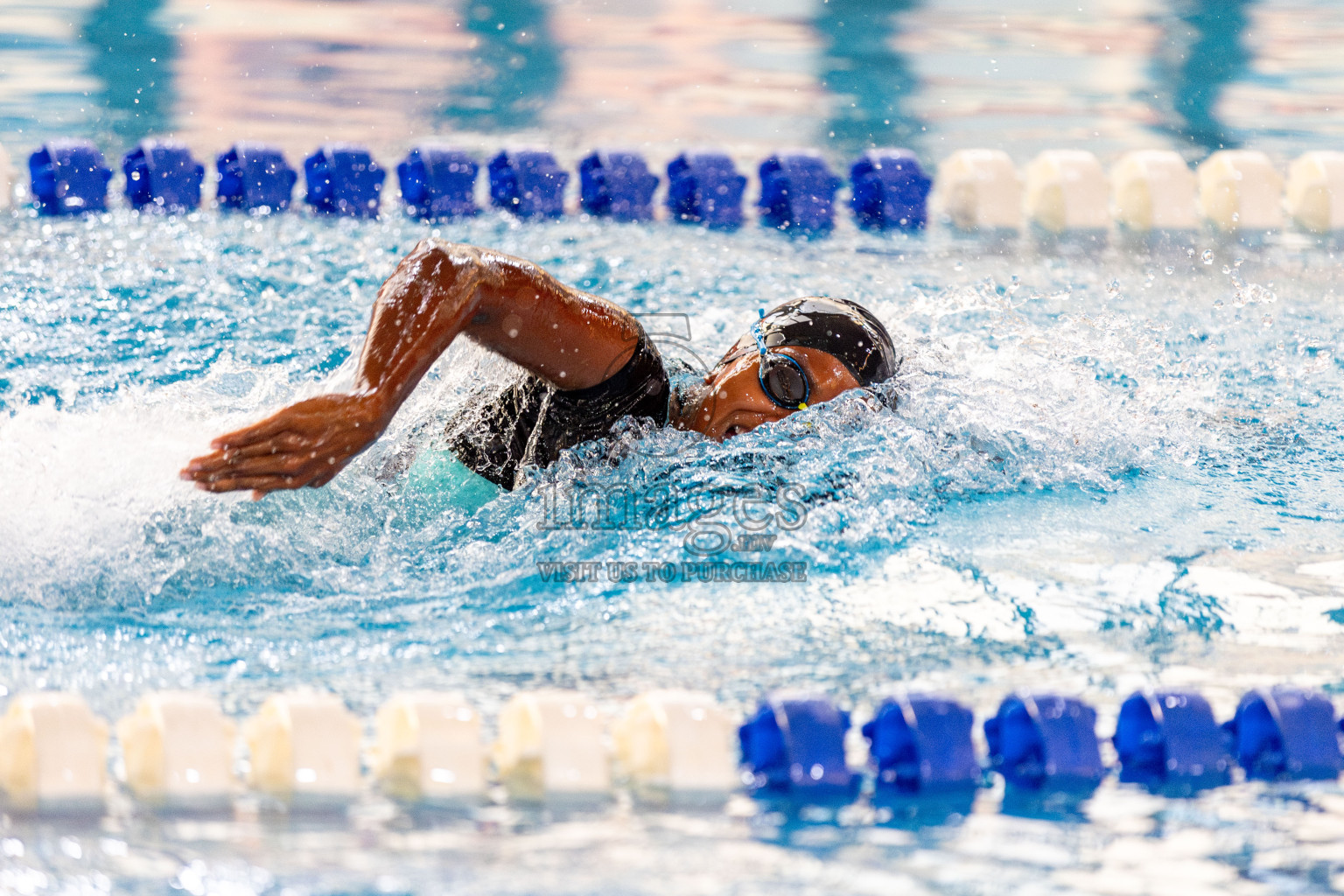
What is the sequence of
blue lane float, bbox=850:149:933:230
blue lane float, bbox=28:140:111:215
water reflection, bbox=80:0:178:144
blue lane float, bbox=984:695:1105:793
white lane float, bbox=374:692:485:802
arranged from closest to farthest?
1. white lane float, bbox=374:692:485:802
2. blue lane float, bbox=984:695:1105:793
3. blue lane float, bbox=28:140:111:215
4. blue lane float, bbox=850:149:933:230
5. water reflection, bbox=80:0:178:144

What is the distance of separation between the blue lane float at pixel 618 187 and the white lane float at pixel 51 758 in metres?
3.11

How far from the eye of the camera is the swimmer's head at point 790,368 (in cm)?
248

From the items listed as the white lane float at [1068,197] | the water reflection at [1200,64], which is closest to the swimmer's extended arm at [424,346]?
the white lane float at [1068,197]

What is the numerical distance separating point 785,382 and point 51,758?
1.32 meters

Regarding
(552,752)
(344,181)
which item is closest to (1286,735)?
(552,752)

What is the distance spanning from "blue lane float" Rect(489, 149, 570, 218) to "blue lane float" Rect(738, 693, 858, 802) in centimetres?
297

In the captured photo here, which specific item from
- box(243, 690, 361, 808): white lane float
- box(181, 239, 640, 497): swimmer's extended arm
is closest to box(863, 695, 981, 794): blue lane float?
box(243, 690, 361, 808): white lane float

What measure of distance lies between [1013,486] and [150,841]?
1.71 m

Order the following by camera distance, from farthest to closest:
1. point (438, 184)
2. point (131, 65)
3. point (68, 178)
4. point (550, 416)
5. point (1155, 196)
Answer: point (131, 65), point (1155, 196), point (438, 184), point (68, 178), point (550, 416)

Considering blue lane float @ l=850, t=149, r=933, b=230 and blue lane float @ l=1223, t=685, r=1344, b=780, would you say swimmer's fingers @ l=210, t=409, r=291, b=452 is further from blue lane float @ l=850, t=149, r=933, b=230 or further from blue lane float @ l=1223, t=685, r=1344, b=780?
blue lane float @ l=850, t=149, r=933, b=230

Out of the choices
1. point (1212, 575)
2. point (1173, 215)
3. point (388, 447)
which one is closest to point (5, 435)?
point (388, 447)

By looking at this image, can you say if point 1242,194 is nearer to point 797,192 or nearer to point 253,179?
point 797,192

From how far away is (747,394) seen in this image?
2.50 metres

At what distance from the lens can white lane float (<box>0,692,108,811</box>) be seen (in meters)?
1.66
